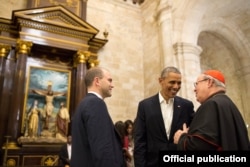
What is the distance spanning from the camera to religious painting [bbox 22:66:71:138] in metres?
6.22

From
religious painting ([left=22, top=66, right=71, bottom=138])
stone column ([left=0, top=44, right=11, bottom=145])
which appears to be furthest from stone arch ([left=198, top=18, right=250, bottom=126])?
stone column ([left=0, top=44, right=11, bottom=145])

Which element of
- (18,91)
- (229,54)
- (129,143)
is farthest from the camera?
(229,54)

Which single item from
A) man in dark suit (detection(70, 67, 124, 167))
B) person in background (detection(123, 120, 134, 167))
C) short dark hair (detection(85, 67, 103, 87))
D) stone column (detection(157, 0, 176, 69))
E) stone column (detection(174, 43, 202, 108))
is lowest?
person in background (detection(123, 120, 134, 167))

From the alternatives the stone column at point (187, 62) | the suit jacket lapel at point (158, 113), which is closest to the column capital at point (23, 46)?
the stone column at point (187, 62)

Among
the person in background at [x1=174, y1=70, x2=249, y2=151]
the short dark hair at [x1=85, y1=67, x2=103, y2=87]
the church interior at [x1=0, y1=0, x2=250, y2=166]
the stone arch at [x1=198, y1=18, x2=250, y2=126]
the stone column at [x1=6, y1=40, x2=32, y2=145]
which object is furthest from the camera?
the stone arch at [x1=198, y1=18, x2=250, y2=126]

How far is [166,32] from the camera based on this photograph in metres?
7.52

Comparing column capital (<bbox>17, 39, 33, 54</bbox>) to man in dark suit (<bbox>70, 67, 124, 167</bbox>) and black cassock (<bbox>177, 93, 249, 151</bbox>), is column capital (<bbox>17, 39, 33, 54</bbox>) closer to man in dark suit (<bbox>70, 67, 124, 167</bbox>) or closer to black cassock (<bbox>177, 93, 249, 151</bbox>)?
man in dark suit (<bbox>70, 67, 124, 167</bbox>)

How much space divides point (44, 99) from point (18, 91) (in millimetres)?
905

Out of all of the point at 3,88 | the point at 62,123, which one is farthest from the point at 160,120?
the point at 3,88

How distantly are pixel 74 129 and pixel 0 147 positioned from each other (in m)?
4.76

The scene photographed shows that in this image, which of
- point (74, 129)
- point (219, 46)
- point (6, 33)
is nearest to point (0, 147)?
point (6, 33)

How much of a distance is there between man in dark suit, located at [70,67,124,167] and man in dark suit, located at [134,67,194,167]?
494mm

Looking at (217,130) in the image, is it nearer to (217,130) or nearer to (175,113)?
(217,130)

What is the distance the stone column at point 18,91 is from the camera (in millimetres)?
5801
